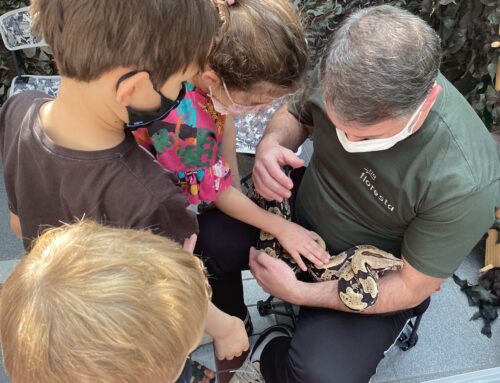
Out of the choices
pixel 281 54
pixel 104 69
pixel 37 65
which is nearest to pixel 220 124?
pixel 281 54

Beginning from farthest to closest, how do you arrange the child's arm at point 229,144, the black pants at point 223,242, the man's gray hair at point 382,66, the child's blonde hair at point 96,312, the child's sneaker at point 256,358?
1. the child's sneaker at point 256,358
2. the black pants at point 223,242
3. the child's arm at point 229,144
4. the man's gray hair at point 382,66
5. the child's blonde hair at point 96,312

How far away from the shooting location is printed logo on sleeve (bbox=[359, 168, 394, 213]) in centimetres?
161

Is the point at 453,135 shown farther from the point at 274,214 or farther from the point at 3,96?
the point at 3,96

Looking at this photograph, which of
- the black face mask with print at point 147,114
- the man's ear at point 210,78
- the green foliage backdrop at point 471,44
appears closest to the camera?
the black face mask with print at point 147,114

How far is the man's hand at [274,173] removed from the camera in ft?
5.83

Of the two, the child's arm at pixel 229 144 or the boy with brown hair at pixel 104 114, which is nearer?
the boy with brown hair at pixel 104 114

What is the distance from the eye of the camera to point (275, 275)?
1.80 m

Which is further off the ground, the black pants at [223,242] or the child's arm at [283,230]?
the child's arm at [283,230]

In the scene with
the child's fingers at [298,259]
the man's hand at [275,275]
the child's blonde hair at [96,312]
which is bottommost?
the man's hand at [275,275]

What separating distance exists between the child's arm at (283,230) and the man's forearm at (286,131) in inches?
11.6

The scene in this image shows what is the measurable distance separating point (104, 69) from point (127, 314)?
0.53m

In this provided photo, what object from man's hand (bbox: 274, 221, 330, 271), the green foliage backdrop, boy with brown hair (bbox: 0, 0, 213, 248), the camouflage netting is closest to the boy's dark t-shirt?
boy with brown hair (bbox: 0, 0, 213, 248)

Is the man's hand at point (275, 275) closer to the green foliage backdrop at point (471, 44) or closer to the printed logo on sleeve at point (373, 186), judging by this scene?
the printed logo on sleeve at point (373, 186)

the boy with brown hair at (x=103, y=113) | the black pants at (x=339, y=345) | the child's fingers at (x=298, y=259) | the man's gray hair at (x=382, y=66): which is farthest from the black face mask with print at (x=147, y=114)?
the black pants at (x=339, y=345)
